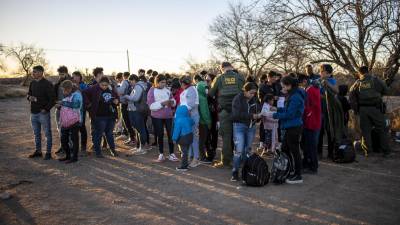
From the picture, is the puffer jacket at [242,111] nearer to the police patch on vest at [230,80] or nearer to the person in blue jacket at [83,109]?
the police patch on vest at [230,80]

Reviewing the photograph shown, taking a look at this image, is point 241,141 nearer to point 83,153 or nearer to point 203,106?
point 203,106

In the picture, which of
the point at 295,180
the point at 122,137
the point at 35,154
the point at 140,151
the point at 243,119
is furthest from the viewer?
the point at 122,137

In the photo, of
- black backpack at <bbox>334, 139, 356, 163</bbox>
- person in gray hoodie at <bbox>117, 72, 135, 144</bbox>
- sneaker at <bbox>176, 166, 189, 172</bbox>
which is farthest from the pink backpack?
black backpack at <bbox>334, 139, 356, 163</bbox>

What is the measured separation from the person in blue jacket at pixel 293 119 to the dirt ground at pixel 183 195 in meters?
0.38

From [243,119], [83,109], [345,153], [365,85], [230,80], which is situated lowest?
[345,153]

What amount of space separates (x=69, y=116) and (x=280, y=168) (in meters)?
4.77

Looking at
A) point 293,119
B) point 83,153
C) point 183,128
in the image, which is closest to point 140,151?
point 83,153

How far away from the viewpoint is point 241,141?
7.11 m

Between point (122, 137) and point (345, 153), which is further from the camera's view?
point (122, 137)

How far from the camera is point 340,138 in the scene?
A: 854cm

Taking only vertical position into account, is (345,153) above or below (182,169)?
above

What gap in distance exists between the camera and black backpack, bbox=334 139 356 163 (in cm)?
824

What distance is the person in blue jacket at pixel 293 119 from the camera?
6.64 meters

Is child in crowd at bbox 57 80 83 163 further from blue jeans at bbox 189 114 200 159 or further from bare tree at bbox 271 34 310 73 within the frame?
bare tree at bbox 271 34 310 73
